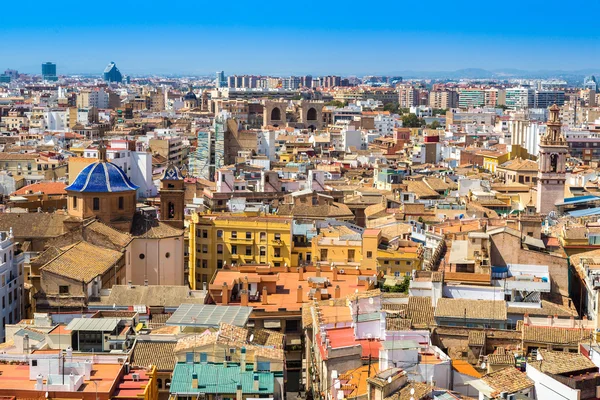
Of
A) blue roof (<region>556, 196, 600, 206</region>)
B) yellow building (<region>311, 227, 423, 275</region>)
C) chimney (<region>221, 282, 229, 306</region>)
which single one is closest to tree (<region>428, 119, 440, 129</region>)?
blue roof (<region>556, 196, 600, 206</region>)

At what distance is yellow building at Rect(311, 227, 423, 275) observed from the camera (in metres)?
32.6

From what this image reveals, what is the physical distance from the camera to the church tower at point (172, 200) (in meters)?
35.0

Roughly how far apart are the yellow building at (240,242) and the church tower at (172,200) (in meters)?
1.09

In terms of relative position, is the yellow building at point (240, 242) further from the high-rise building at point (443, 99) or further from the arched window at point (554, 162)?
the high-rise building at point (443, 99)

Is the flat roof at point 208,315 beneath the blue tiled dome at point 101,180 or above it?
beneath

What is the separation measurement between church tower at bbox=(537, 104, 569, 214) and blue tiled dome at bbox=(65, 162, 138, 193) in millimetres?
16655

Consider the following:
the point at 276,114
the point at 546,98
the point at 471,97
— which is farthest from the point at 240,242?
the point at 471,97

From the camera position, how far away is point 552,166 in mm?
40719

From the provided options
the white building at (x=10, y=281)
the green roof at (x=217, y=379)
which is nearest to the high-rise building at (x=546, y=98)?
the white building at (x=10, y=281)

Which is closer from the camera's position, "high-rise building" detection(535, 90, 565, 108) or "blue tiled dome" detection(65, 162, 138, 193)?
"blue tiled dome" detection(65, 162, 138, 193)

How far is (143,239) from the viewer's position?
3406cm

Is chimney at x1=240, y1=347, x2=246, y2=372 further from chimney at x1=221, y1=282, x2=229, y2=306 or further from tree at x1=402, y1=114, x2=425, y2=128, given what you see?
tree at x1=402, y1=114, x2=425, y2=128

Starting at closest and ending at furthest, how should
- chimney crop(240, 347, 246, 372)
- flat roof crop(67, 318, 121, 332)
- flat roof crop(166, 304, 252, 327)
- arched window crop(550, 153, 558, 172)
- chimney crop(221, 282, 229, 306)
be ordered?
chimney crop(240, 347, 246, 372), flat roof crop(67, 318, 121, 332), flat roof crop(166, 304, 252, 327), chimney crop(221, 282, 229, 306), arched window crop(550, 153, 558, 172)

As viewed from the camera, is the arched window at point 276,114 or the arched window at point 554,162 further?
the arched window at point 276,114
